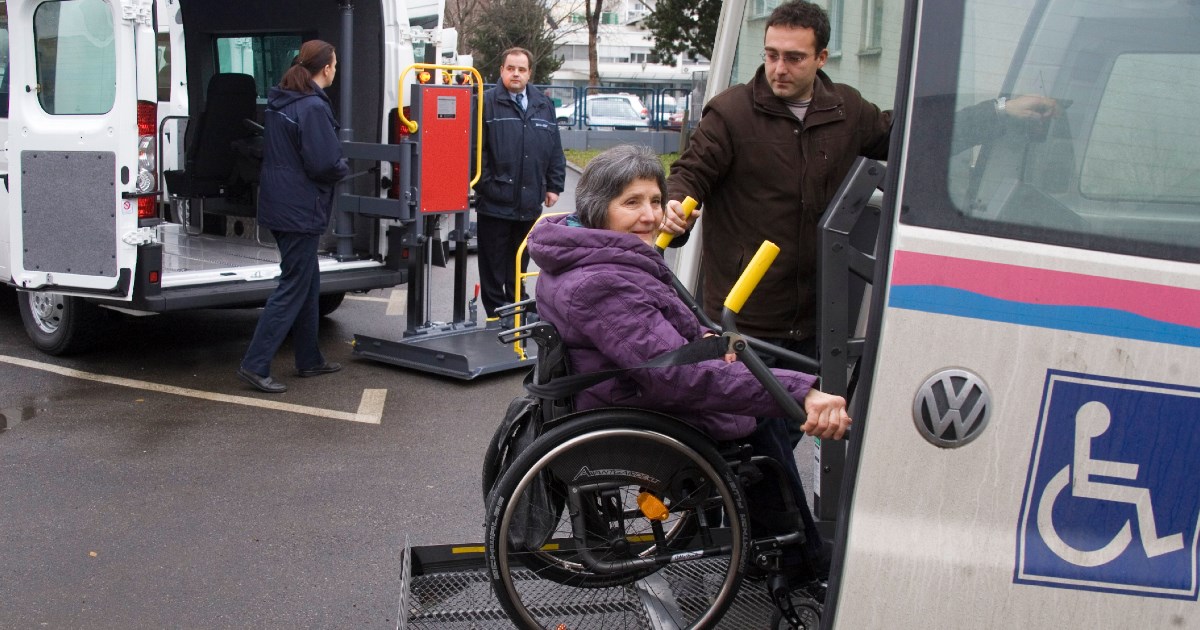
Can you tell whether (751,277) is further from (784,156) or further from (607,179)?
(784,156)

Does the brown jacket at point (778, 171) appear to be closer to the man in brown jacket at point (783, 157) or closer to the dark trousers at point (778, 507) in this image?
the man in brown jacket at point (783, 157)

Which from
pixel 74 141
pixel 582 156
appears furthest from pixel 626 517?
pixel 582 156

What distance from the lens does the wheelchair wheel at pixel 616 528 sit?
2.88 meters

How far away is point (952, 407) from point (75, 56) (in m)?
5.84

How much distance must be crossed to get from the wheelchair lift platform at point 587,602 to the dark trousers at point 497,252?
4.54 metres

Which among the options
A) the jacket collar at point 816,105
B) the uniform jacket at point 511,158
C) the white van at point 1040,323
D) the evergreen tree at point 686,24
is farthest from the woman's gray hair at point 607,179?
the evergreen tree at point 686,24

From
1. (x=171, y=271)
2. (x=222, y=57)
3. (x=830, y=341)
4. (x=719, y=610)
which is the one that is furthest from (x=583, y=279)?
(x=222, y=57)

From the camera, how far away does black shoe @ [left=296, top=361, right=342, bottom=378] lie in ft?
23.4

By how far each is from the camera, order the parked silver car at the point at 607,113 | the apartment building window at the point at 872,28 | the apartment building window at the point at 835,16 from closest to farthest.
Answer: the apartment building window at the point at 872,28 < the apartment building window at the point at 835,16 < the parked silver car at the point at 607,113

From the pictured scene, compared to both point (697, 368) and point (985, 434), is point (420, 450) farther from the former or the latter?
point (985, 434)

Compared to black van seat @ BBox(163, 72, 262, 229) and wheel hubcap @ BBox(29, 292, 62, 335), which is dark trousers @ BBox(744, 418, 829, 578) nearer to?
wheel hubcap @ BBox(29, 292, 62, 335)

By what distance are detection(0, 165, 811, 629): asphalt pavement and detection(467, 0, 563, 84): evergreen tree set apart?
33.5 meters

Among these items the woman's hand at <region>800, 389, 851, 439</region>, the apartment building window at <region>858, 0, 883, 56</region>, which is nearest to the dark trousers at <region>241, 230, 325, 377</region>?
the apartment building window at <region>858, 0, 883, 56</region>

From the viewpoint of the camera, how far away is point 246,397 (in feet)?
21.7
